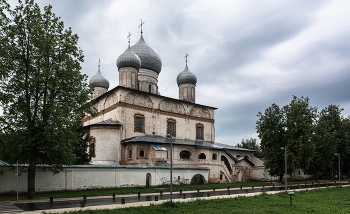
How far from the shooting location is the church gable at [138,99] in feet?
101

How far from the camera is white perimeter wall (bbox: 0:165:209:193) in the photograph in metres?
18.1

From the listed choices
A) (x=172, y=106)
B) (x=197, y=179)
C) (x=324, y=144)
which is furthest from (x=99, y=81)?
(x=324, y=144)

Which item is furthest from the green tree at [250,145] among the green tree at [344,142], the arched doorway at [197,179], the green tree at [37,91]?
the green tree at [37,91]

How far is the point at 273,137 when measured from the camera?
30500 mm

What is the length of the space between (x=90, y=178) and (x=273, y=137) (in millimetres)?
19380

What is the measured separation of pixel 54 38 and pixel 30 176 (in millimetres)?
8447

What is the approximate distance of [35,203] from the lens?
14430 mm

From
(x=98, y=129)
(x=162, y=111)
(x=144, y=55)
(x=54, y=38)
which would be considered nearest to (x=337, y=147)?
(x=162, y=111)

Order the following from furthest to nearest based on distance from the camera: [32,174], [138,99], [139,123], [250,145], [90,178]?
[250,145] < [138,99] < [139,123] < [90,178] < [32,174]

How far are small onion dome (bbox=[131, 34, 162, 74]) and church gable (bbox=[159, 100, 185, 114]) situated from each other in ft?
18.8

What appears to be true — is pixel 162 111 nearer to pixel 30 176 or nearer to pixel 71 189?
pixel 71 189

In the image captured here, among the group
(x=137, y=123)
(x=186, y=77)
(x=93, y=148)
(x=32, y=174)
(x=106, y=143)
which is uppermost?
(x=186, y=77)

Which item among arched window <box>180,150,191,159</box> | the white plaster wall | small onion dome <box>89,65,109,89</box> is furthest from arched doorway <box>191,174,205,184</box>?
small onion dome <box>89,65,109,89</box>

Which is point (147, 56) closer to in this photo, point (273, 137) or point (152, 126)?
point (152, 126)
